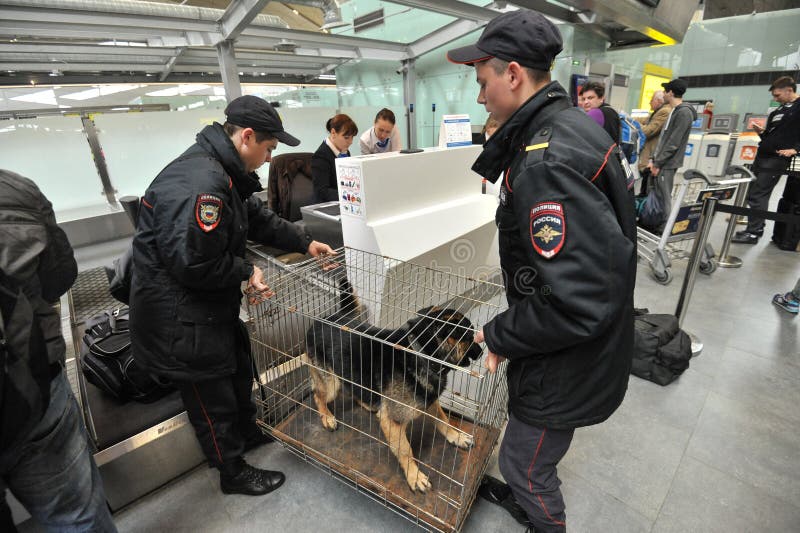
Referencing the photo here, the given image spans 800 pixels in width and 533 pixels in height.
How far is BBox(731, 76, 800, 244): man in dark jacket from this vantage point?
4.14 meters

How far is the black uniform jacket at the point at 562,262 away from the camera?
857mm

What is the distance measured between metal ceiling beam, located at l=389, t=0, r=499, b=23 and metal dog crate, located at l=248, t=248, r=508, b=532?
303cm

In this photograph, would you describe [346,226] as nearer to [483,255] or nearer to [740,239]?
[483,255]

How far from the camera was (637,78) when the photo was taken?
28.7ft

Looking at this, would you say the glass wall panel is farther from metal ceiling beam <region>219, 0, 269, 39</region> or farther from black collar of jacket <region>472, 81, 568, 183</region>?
black collar of jacket <region>472, 81, 568, 183</region>

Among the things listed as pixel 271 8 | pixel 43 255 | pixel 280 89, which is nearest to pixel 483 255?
pixel 43 255

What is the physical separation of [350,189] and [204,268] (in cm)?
119

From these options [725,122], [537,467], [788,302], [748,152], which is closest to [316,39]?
[537,467]

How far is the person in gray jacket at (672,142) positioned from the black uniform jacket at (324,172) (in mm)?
3613

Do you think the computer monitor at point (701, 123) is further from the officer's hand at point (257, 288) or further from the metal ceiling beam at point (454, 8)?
the officer's hand at point (257, 288)

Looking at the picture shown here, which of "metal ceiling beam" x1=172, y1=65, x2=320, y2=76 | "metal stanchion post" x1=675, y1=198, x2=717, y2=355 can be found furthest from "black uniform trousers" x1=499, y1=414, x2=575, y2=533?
"metal ceiling beam" x1=172, y1=65, x2=320, y2=76

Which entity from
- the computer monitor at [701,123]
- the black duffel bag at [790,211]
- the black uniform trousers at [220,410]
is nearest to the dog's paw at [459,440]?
the black uniform trousers at [220,410]

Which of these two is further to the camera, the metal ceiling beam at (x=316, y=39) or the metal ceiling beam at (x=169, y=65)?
the metal ceiling beam at (x=169, y=65)

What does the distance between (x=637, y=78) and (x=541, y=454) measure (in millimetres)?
10442
